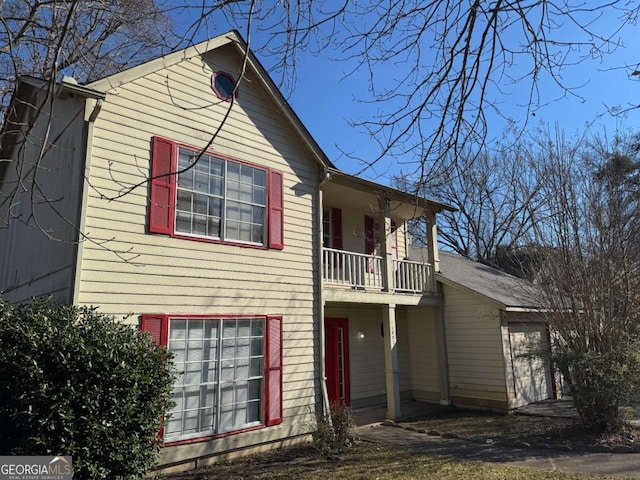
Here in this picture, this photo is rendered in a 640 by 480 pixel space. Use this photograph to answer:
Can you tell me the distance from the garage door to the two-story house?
3.83 meters

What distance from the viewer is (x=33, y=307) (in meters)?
6.16

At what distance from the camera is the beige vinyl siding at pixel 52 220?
7.03m

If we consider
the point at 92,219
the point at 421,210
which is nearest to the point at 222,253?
the point at 92,219

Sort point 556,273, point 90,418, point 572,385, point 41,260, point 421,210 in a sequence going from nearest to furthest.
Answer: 1. point 90,418
2. point 41,260
3. point 572,385
4. point 556,273
5. point 421,210

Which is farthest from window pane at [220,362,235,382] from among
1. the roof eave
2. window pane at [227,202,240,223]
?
the roof eave

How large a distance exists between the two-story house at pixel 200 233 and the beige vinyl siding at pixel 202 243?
24 millimetres

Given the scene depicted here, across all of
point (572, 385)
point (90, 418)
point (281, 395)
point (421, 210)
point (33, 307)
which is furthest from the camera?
point (421, 210)

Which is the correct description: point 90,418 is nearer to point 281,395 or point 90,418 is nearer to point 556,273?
point 281,395

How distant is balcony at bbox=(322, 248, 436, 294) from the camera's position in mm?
11734

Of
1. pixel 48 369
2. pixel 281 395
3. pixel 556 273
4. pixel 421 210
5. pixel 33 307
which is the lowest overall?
pixel 281 395

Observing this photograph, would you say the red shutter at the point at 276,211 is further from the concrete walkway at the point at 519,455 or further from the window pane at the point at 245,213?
the concrete walkway at the point at 519,455

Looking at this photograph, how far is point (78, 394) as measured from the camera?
5211 mm

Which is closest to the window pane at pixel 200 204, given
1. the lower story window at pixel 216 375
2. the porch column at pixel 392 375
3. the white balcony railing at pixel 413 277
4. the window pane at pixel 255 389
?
the lower story window at pixel 216 375

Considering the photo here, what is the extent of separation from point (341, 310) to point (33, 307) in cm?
801
